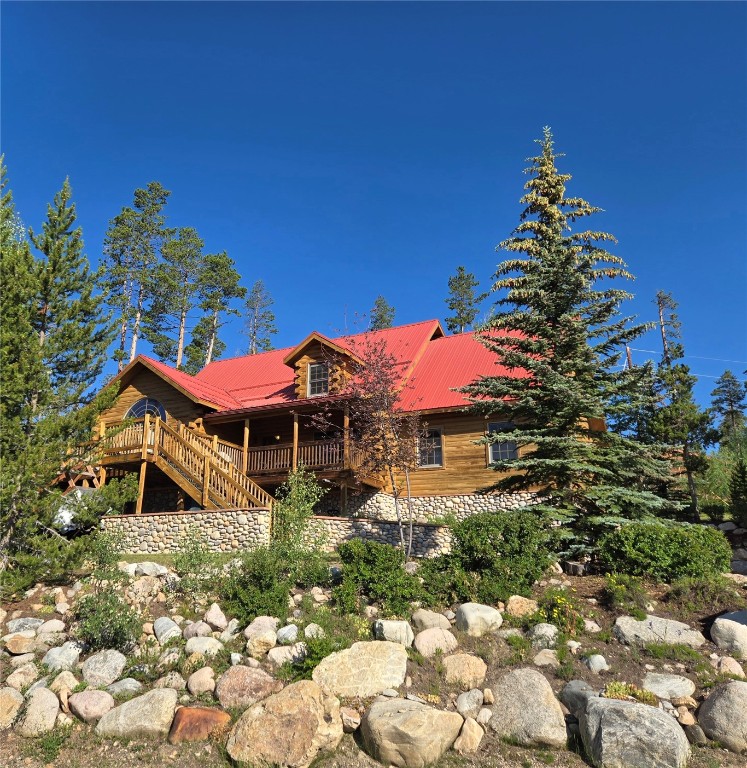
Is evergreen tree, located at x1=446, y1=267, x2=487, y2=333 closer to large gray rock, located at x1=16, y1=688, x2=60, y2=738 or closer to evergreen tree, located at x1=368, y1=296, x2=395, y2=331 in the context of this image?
evergreen tree, located at x1=368, y1=296, x2=395, y2=331

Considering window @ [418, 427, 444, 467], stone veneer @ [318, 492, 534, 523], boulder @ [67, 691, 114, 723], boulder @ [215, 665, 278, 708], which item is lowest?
boulder @ [67, 691, 114, 723]

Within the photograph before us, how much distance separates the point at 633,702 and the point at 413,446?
362 inches

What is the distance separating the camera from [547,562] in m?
10.9

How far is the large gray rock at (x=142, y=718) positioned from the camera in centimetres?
769

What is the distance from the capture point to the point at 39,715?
7.95 m

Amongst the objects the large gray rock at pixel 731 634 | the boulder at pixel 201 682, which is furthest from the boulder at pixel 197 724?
the large gray rock at pixel 731 634

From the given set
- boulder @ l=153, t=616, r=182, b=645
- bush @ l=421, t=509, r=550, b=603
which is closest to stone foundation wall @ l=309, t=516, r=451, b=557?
bush @ l=421, t=509, r=550, b=603

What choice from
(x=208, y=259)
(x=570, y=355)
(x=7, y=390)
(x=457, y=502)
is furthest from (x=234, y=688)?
(x=208, y=259)

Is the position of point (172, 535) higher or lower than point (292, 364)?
lower

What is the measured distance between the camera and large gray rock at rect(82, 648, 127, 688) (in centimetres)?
877

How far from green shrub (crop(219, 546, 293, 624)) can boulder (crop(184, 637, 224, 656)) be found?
0.71 m

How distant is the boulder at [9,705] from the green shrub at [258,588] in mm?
3214

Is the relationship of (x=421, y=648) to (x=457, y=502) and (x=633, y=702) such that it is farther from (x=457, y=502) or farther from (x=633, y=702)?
(x=457, y=502)

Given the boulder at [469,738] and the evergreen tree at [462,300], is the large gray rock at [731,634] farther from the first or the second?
the evergreen tree at [462,300]
